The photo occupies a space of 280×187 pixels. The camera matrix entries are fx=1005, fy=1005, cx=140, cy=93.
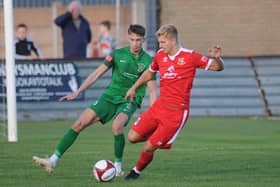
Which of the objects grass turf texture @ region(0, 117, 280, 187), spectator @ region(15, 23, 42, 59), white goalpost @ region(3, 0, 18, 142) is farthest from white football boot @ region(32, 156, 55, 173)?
spectator @ region(15, 23, 42, 59)

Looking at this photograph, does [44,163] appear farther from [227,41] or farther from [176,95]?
[227,41]

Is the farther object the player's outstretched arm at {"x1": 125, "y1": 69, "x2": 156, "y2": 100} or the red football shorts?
the player's outstretched arm at {"x1": 125, "y1": 69, "x2": 156, "y2": 100}

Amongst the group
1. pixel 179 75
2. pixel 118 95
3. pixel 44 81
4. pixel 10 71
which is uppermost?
pixel 179 75

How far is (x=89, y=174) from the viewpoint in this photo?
12164mm

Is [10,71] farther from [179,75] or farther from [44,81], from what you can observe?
[179,75]

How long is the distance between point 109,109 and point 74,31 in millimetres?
10263

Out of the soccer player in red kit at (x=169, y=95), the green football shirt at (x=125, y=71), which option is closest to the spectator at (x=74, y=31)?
the green football shirt at (x=125, y=71)

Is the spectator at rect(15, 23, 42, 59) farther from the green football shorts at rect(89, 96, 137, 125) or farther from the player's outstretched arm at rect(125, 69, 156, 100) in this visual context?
the player's outstretched arm at rect(125, 69, 156, 100)

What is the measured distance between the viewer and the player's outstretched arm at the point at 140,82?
38.6 ft

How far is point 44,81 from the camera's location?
22.3 meters

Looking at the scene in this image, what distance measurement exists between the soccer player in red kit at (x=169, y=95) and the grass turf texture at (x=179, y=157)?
471 mm

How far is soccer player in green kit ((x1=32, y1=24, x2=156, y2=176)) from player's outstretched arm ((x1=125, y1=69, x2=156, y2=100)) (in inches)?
24.7

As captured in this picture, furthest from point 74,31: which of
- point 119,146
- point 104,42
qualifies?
point 119,146

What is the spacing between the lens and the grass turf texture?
11492 millimetres
